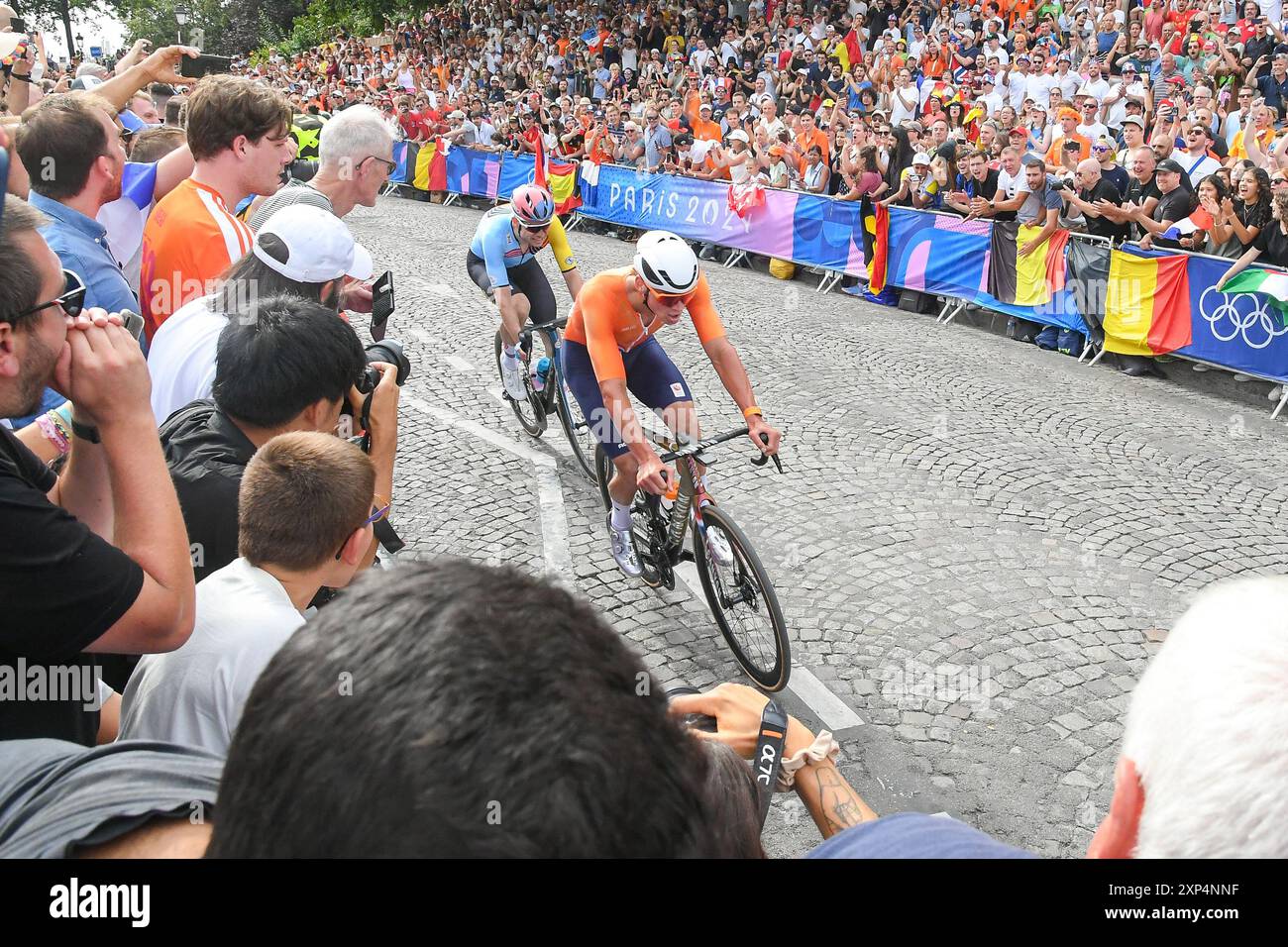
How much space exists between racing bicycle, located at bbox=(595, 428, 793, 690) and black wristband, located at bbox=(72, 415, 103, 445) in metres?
2.94

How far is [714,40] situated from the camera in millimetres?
23750

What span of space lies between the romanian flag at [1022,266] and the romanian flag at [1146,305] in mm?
714

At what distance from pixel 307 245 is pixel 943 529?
4105mm

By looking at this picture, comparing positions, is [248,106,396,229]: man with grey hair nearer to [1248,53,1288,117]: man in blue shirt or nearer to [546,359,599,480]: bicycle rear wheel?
[546,359,599,480]: bicycle rear wheel

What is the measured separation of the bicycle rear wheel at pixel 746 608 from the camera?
4516 millimetres

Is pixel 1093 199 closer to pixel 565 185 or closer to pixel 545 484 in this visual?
pixel 545 484

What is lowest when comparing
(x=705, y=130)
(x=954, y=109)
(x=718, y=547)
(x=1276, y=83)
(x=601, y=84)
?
(x=718, y=547)

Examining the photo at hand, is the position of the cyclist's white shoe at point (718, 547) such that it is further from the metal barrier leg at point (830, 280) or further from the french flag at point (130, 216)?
the metal barrier leg at point (830, 280)

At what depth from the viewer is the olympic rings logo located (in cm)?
888

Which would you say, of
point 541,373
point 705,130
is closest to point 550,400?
point 541,373

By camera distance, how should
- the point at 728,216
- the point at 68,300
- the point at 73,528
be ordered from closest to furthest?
the point at 73,528 < the point at 68,300 < the point at 728,216

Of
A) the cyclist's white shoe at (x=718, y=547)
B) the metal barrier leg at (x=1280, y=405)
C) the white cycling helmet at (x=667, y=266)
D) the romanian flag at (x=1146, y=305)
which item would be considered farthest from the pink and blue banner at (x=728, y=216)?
the cyclist's white shoe at (x=718, y=547)

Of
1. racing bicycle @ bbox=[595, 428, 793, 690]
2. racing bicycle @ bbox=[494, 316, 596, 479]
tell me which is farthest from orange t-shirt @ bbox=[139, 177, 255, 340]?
racing bicycle @ bbox=[494, 316, 596, 479]

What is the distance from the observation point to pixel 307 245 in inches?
Result: 147
